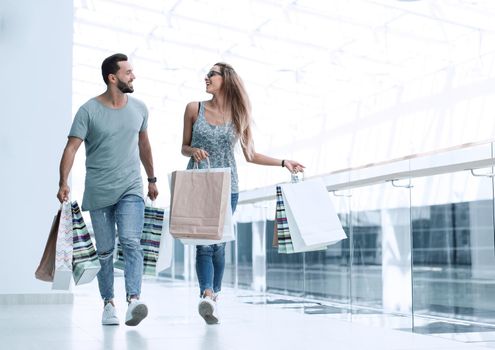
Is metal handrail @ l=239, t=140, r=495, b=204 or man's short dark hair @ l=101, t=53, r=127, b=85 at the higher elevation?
man's short dark hair @ l=101, t=53, r=127, b=85

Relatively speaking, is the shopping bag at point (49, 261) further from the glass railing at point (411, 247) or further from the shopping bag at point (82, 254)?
the glass railing at point (411, 247)

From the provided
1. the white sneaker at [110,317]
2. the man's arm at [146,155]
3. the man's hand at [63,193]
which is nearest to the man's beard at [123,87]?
the man's arm at [146,155]

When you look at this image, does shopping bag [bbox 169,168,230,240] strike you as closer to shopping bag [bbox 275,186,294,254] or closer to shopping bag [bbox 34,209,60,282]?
shopping bag [bbox 275,186,294,254]

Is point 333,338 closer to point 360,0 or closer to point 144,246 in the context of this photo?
point 144,246

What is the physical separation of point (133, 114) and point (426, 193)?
7.41ft

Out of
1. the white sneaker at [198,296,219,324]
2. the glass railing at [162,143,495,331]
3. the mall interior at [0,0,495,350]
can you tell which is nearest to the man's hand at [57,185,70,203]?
the mall interior at [0,0,495,350]

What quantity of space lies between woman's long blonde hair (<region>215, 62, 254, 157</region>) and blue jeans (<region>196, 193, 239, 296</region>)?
32cm

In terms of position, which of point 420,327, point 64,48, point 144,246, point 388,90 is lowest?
point 420,327

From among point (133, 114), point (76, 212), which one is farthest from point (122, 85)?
point (76, 212)

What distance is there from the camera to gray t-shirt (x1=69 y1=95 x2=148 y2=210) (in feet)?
14.0

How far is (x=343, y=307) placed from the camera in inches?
250

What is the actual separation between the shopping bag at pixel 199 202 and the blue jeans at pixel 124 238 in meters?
0.29

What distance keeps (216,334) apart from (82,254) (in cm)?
83

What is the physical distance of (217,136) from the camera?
14.4 ft
